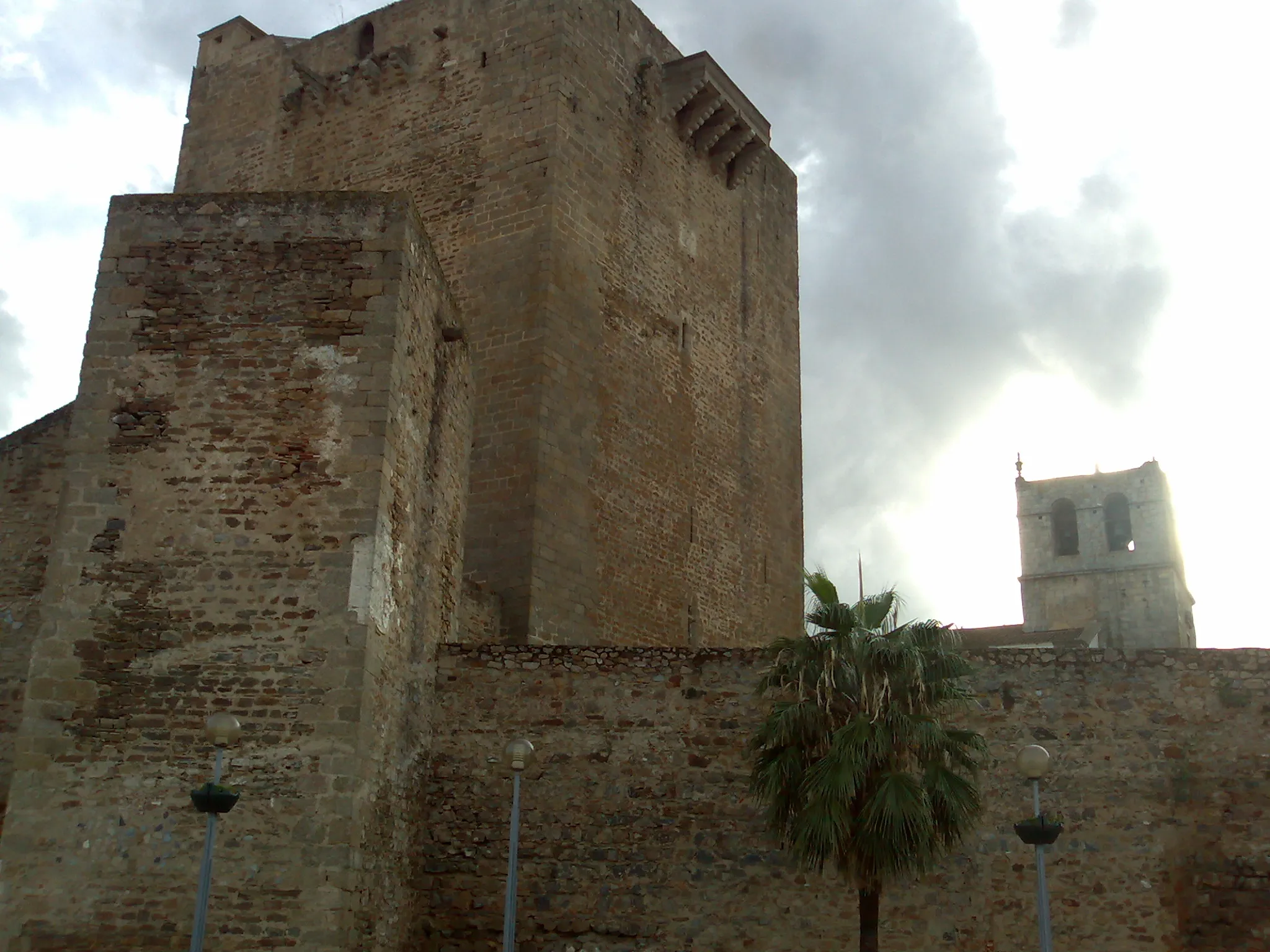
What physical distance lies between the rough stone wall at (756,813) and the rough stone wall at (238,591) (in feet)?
2.80

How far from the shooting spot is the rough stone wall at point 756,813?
12.2 meters

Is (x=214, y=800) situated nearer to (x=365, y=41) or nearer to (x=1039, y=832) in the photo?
(x=1039, y=832)

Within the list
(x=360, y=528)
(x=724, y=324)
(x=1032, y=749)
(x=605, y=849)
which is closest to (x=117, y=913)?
(x=360, y=528)

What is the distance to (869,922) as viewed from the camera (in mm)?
10719

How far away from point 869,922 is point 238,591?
19.2 ft

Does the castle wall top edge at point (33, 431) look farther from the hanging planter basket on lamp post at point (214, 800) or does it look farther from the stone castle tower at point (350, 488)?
Answer: the hanging planter basket on lamp post at point (214, 800)

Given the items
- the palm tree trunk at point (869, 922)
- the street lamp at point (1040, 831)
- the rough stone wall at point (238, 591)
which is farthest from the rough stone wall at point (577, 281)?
the street lamp at point (1040, 831)

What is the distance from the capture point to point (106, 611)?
35.3 feet

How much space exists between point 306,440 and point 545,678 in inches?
136

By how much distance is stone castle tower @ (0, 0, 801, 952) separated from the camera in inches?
408

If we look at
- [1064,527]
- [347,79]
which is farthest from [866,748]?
[1064,527]

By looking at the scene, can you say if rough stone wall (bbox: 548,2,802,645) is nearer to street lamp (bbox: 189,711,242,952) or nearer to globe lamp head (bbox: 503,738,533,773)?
globe lamp head (bbox: 503,738,533,773)

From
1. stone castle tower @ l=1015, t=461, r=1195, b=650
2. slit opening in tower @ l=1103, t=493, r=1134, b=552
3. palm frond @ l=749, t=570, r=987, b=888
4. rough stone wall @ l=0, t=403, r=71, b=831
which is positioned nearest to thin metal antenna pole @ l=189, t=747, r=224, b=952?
palm frond @ l=749, t=570, r=987, b=888

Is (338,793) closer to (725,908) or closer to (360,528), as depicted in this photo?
(360,528)
